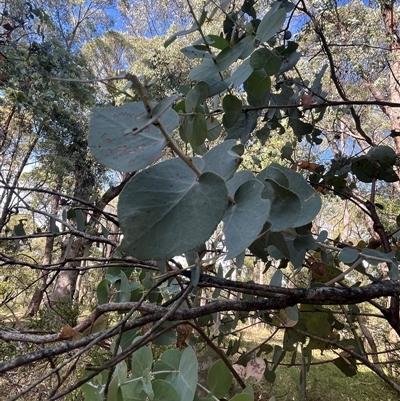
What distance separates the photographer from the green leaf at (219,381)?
0.26 metres

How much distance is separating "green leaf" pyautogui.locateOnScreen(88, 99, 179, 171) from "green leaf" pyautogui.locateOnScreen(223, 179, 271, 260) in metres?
0.05

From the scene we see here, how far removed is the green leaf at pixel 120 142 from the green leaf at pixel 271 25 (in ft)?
0.59

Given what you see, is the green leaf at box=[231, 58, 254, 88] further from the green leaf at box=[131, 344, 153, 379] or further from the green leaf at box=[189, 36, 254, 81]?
the green leaf at box=[131, 344, 153, 379]

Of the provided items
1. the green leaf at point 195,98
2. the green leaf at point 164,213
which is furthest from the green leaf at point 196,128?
the green leaf at point 164,213

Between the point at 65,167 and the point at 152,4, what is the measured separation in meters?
4.11

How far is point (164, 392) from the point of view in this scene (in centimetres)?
21

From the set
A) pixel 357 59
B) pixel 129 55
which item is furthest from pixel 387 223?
pixel 129 55

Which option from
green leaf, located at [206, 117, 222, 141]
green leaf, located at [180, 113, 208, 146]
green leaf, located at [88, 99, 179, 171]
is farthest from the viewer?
green leaf, located at [206, 117, 222, 141]

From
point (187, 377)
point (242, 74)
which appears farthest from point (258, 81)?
point (187, 377)

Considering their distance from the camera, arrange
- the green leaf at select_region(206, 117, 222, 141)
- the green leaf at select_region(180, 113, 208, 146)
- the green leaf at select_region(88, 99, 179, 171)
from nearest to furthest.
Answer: the green leaf at select_region(88, 99, 179, 171) < the green leaf at select_region(180, 113, 208, 146) < the green leaf at select_region(206, 117, 222, 141)

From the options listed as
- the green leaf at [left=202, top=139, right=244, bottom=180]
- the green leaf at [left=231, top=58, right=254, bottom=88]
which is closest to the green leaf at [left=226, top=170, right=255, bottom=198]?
the green leaf at [left=202, top=139, right=244, bottom=180]

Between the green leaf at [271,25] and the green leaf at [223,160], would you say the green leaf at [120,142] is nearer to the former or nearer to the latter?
the green leaf at [223,160]

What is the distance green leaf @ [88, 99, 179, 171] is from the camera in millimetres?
123

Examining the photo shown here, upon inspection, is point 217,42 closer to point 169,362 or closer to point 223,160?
point 223,160
